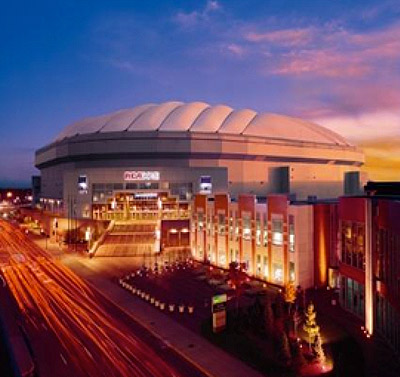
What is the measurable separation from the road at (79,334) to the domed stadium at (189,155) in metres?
36.8

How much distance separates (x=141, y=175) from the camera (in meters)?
78.3

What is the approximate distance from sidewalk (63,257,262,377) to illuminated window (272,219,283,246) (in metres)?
15.0

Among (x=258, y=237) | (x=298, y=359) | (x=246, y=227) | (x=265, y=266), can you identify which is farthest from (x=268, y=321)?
(x=246, y=227)

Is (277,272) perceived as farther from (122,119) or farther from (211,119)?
(122,119)

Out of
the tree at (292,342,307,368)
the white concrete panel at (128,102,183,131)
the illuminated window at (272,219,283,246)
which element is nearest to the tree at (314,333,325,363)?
the tree at (292,342,307,368)

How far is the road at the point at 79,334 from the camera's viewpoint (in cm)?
2155

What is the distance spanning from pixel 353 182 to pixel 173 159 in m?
51.3

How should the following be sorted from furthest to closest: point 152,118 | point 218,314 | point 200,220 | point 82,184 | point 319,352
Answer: point 152,118, point 82,184, point 200,220, point 218,314, point 319,352

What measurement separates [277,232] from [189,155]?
41538 millimetres

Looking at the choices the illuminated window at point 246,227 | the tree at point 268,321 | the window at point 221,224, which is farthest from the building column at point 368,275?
the window at point 221,224

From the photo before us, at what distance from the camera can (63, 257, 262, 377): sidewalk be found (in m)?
21.4

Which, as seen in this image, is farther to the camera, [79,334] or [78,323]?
[78,323]

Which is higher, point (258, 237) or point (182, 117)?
point (182, 117)

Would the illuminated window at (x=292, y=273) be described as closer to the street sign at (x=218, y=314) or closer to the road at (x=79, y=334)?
the street sign at (x=218, y=314)
